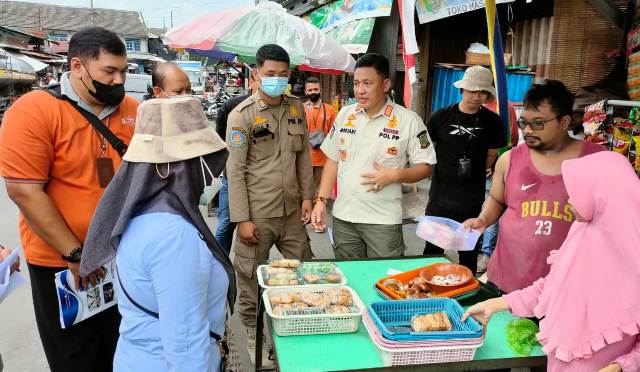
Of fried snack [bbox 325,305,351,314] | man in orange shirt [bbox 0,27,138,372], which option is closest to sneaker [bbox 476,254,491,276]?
fried snack [bbox 325,305,351,314]

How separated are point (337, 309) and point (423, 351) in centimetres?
41

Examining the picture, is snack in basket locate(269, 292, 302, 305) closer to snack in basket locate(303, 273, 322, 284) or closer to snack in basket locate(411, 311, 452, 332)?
snack in basket locate(303, 273, 322, 284)

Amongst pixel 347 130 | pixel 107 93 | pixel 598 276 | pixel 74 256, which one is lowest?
pixel 74 256

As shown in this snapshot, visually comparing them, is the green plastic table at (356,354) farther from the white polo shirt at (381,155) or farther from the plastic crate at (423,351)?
the white polo shirt at (381,155)

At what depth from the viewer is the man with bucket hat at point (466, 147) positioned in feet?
12.0

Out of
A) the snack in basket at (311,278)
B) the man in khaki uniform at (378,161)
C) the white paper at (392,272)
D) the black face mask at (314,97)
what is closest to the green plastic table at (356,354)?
the snack in basket at (311,278)

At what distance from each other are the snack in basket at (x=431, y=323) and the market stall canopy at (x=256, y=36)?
4.51 m

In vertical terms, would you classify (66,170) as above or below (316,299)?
above

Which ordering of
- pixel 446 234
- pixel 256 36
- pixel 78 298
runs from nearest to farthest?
pixel 78 298, pixel 446 234, pixel 256 36

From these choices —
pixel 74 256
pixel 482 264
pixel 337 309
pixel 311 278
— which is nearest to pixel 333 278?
pixel 311 278

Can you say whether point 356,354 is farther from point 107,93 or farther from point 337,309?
point 107,93

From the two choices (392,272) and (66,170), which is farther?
(392,272)

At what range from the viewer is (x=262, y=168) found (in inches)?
128

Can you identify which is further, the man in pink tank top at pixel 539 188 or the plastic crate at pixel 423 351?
the man in pink tank top at pixel 539 188
